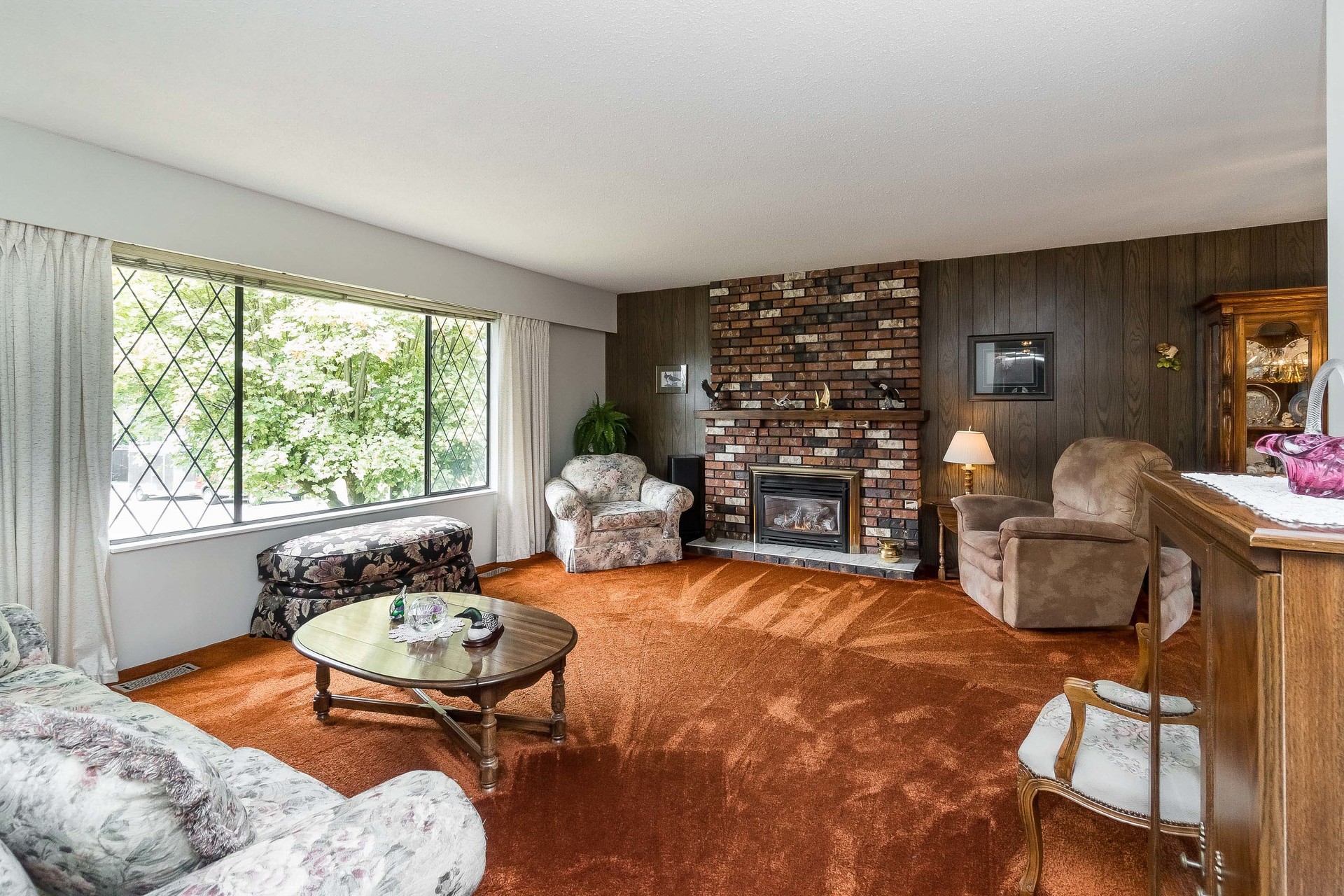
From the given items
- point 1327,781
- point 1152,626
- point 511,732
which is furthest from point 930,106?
point 511,732

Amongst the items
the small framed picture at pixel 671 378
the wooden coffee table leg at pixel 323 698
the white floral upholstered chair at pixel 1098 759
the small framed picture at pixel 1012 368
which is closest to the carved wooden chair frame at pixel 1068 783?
A: the white floral upholstered chair at pixel 1098 759

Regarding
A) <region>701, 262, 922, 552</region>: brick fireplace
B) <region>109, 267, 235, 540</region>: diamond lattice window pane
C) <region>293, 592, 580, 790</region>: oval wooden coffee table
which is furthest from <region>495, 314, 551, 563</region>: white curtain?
<region>293, 592, 580, 790</region>: oval wooden coffee table

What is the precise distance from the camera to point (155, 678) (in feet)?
10.2

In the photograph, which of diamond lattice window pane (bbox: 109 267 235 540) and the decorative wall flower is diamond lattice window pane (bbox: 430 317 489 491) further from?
the decorative wall flower

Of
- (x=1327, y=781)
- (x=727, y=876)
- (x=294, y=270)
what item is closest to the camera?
(x=1327, y=781)

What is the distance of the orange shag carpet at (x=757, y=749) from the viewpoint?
1.78 m

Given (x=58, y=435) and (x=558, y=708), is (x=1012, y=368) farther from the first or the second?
(x=58, y=435)

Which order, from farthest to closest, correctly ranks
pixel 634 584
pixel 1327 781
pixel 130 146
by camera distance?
1. pixel 634 584
2. pixel 130 146
3. pixel 1327 781

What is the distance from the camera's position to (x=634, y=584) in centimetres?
468

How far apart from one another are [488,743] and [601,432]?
4099 mm

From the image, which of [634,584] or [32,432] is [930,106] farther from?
[32,432]

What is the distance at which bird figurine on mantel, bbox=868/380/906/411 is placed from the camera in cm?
518

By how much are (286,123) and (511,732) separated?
2610 mm

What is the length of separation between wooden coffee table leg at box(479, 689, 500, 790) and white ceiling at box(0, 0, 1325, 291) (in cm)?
212
